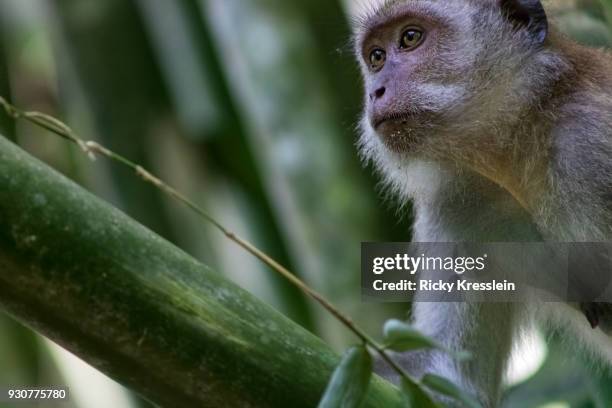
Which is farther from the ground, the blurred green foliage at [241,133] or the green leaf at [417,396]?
the blurred green foliage at [241,133]

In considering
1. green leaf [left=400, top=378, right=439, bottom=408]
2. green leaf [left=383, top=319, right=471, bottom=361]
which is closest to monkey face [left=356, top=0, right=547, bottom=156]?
green leaf [left=400, top=378, right=439, bottom=408]

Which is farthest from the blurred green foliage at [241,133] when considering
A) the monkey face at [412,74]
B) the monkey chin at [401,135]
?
the monkey chin at [401,135]

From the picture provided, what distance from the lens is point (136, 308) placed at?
2.60 meters

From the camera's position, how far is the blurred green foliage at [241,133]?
646 cm

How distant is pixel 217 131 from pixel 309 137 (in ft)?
7.05

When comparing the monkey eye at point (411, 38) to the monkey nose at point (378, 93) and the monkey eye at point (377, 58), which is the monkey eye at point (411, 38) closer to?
the monkey eye at point (377, 58)

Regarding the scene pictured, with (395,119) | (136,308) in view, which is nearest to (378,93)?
(395,119)

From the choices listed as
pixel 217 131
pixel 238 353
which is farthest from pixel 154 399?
pixel 217 131

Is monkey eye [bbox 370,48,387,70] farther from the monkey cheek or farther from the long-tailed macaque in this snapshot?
the monkey cheek

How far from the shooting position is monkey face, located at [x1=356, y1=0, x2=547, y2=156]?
4.75 meters

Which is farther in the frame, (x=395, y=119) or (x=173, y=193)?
(x=395, y=119)

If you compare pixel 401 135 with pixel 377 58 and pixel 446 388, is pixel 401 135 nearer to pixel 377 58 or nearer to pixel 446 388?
pixel 377 58

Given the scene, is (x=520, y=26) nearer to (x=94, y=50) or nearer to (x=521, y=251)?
(x=521, y=251)

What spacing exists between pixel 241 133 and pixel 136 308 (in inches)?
248
